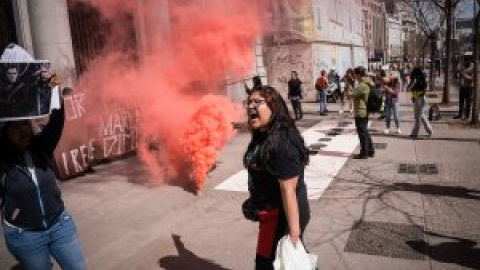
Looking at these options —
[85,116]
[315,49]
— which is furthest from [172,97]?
[315,49]

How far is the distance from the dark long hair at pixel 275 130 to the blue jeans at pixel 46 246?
1608 millimetres

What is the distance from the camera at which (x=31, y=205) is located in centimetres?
338

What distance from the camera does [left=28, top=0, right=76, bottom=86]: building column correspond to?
1079 centimetres

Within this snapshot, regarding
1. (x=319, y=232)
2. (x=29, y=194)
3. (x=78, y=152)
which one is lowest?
(x=319, y=232)

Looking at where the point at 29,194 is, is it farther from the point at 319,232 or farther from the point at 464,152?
the point at 464,152

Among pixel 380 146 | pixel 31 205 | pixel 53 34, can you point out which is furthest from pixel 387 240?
pixel 53 34

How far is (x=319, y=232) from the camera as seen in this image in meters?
5.90

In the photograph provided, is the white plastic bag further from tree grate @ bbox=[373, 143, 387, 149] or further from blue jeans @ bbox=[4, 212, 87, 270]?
tree grate @ bbox=[373, 143, 387, 149]

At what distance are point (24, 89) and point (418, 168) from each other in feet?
24.0

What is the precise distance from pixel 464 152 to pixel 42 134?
347 inches

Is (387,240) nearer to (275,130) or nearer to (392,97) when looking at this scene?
(275,130)

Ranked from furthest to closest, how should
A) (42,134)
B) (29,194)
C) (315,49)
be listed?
1. (315,49)
2. (42,134)
3. (29,194)

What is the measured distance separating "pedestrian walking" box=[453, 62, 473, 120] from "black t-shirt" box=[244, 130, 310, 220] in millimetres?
12021

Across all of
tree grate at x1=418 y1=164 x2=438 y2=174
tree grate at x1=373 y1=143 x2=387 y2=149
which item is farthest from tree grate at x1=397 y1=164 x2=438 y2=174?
tree grate at x1=373 y1=143 x2=387 y2=149
